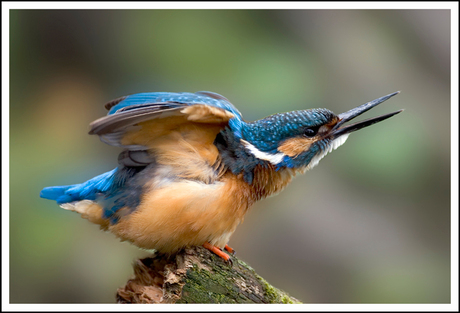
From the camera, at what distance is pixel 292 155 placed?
227 cm

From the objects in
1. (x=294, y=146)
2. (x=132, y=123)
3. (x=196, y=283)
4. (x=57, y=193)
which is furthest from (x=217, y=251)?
(x=57, y=193)

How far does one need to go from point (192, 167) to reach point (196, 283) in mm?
593

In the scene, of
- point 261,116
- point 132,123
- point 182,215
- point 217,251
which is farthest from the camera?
point 261,116

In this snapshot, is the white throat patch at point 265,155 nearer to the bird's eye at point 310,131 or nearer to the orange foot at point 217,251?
the bird's eye at point 310,131

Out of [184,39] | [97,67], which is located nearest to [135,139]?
[184,39]

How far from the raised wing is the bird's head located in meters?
0.23

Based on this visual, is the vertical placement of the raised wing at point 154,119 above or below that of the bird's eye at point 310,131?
below

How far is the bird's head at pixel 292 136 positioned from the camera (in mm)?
2262

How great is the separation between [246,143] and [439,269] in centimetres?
244

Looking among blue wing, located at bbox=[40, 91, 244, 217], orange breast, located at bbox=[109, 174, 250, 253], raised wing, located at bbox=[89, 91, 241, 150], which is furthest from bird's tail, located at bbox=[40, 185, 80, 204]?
raised wing, located at bbox=[89, 91, 241, 150]

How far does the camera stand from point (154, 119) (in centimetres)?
199

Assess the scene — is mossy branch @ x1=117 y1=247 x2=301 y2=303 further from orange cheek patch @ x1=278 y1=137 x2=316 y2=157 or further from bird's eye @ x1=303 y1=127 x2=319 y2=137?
bird's eye @ x1=303 y1=127 x2=319 y2=137

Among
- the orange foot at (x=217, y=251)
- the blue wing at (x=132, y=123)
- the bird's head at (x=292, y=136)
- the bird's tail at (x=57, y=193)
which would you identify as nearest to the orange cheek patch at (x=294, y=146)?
the bird's head at (x=292, y=136)

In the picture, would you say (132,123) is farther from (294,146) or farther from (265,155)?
(294,146)
